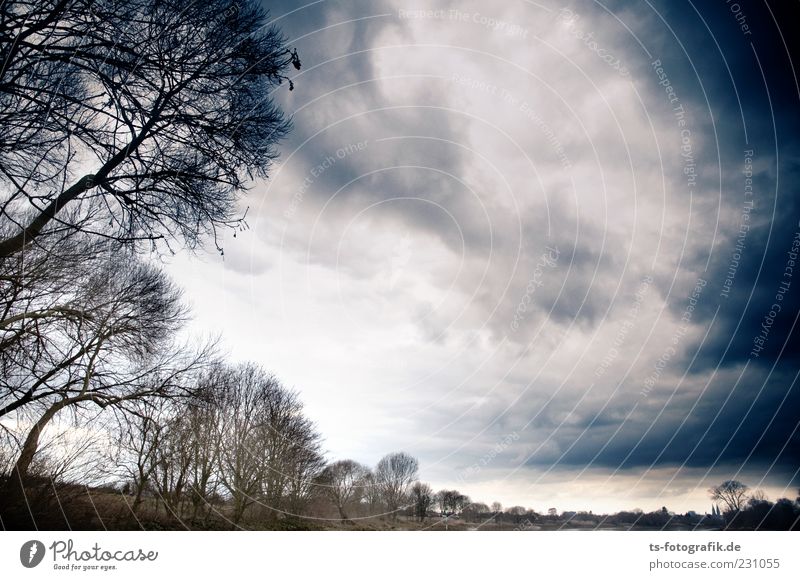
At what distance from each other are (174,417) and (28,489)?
69.7 inches

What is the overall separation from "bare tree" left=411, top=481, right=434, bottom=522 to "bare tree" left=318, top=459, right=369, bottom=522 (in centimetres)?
86

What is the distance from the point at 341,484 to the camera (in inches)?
290

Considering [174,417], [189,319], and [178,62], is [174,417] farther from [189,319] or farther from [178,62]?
[178,62]

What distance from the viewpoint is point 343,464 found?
7379mm

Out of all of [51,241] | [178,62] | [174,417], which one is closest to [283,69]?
[178,62]

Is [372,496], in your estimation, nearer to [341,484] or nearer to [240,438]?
[341,484]
